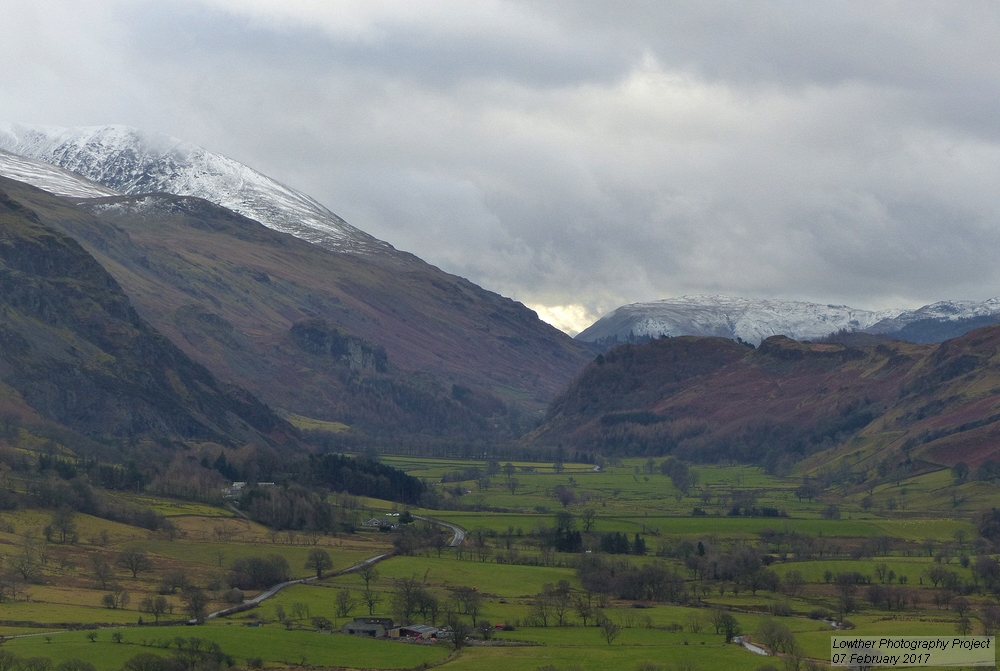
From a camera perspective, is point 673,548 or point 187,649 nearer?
point 187,649

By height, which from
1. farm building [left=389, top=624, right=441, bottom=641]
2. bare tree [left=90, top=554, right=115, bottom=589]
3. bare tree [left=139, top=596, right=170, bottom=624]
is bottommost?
farm building [left=389, top=624, right=441, bottom=641]

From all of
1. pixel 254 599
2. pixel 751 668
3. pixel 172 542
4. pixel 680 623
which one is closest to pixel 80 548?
pixel 172 542

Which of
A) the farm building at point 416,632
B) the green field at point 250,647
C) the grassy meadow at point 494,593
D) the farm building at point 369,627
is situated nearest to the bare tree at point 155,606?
the grassy meadow at point 494,593

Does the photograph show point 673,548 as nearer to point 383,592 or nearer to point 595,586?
point 595,586

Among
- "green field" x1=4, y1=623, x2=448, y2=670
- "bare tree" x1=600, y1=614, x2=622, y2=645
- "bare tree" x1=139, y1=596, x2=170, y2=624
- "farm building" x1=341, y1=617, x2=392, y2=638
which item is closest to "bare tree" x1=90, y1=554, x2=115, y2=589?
"bare tree" x1=139, y1=596, x2=170, y2=624

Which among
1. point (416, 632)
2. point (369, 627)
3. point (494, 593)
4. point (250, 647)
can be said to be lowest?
point (250, 647)

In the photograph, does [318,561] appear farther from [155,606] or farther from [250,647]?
[250,647]

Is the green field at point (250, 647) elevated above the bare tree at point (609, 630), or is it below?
below

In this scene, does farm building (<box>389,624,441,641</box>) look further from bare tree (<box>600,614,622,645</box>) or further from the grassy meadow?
bare tree (<box>600,614,622,645</box>)

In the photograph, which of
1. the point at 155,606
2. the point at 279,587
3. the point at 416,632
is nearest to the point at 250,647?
the point at 416,632

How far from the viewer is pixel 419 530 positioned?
18538cm

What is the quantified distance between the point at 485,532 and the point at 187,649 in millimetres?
90331

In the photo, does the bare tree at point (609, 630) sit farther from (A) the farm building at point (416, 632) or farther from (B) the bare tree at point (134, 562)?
(B) the bare tree at point (134, 562)

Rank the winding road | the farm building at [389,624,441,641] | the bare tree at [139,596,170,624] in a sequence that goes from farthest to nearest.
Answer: the winding road
the bare tree at [139,596,170,624]
the farm building at [389,624,441,641]
